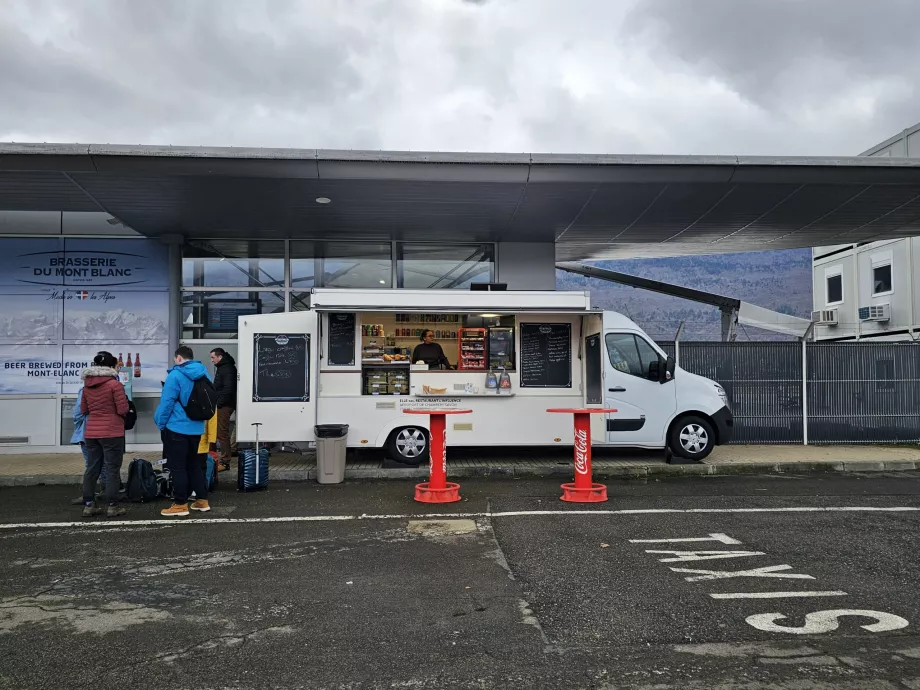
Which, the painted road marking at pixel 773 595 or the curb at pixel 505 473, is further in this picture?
the curb at pixel 505 473

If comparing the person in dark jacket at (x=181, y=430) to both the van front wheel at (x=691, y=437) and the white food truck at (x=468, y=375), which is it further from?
the van front wheel at (x=691, y=437)

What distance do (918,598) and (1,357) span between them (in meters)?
13.7

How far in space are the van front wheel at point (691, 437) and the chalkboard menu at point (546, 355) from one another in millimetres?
1864

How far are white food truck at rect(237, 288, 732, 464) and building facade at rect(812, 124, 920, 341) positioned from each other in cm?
1207

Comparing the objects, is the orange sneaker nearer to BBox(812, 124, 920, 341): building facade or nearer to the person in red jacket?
the person in red jacket

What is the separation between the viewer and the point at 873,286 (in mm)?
22406

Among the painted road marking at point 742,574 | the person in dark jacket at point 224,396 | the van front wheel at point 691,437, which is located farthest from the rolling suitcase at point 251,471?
the van front wheel at point 691,437

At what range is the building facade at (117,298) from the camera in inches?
481

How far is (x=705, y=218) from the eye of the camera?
39.7 ft

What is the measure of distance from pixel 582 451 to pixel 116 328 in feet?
29.5

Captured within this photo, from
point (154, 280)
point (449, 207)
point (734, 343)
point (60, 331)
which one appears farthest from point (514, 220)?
point (60, 331)

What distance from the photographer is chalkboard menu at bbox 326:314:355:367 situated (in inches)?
409

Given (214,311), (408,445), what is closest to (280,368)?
(408,445)

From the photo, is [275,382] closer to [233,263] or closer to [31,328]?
[233,263]
